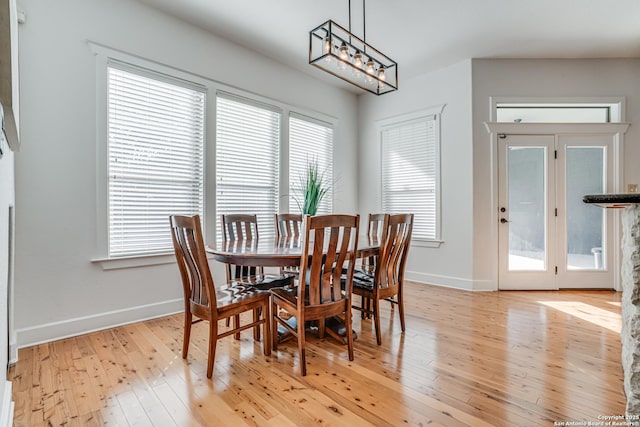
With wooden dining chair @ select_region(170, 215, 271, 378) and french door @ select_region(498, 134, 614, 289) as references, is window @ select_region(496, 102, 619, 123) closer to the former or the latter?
french door @ select_region(498, 134, 614, 289)

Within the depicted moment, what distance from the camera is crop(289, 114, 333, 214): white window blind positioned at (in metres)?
4.45

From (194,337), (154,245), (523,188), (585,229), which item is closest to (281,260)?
(194,337)

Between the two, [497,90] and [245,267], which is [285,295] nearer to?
[245,267]

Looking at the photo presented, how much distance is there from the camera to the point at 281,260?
2.06m

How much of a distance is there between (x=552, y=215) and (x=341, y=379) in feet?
12.6

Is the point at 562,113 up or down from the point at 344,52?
up

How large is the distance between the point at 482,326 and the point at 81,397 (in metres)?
3.02

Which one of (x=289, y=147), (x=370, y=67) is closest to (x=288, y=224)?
(x=289, y=147)

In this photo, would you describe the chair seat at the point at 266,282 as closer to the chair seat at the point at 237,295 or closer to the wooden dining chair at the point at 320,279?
the chair seat at the point at 237,295

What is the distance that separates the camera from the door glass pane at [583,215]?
414 cm

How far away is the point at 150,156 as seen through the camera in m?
3.07

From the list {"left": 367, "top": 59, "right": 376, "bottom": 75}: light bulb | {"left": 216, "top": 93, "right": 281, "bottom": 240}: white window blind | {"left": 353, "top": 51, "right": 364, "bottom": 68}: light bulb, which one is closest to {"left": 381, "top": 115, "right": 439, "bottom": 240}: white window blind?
{"left": 216, "top": 93, "right": 281, "bottom": 240}: white window blind

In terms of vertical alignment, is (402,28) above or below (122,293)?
above

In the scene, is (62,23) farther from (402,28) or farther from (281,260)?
(402,28)
